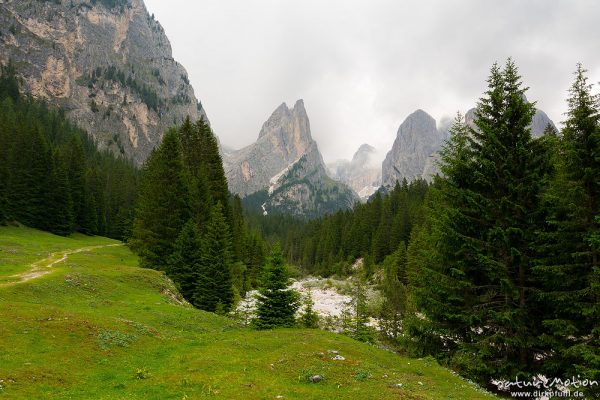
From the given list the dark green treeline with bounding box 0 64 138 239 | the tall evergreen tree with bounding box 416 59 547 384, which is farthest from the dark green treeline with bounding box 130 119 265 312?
the dark green treeline with bounding box 0 64 138 239

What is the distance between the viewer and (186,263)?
42.0 m

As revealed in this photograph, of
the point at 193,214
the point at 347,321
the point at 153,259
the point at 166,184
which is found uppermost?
the point at 166,184

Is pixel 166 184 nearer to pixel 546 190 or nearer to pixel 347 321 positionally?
pixel 347 321

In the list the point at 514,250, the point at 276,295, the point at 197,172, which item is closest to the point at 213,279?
Answer: the point at 276,295

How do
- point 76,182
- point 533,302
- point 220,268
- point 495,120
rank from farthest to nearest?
point 76,182 < point 220,268 < point 495,120 < point 533,302

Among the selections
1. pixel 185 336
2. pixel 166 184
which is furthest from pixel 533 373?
pixel 166 184

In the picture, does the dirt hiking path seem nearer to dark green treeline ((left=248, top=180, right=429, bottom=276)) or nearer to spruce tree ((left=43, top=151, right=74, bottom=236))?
spruce tree ((left=43, top=151, right=74, bottom=236))

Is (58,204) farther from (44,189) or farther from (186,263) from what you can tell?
(186,263)

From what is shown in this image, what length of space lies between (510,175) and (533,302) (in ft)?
23.9

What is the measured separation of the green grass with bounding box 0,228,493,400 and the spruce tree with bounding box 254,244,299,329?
8.00 ft

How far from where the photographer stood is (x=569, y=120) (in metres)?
19.8

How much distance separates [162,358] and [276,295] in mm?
12586

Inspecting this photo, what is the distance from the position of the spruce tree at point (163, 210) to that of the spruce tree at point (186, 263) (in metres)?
2.97

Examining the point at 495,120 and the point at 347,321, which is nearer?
the point at 495,120
